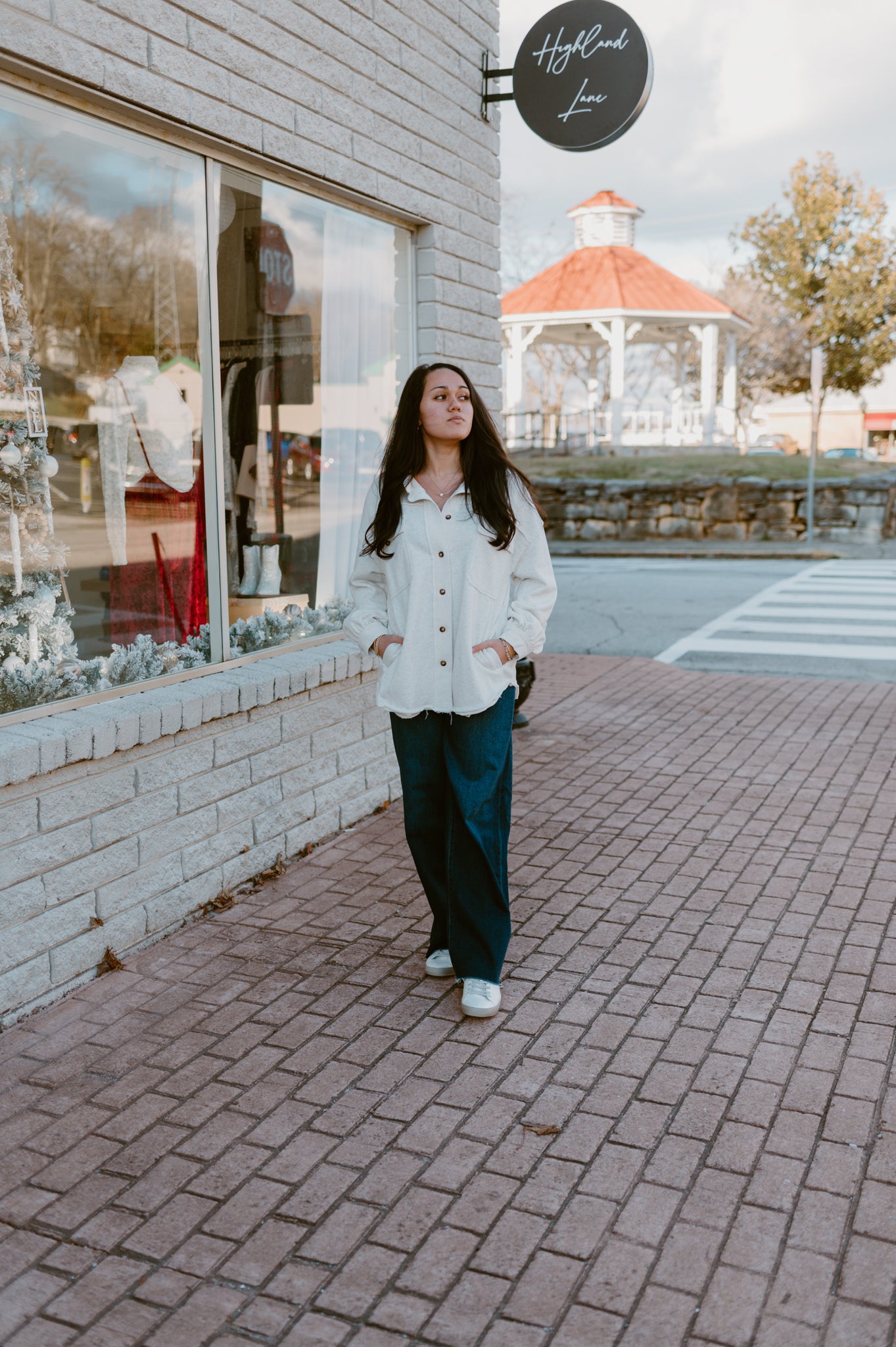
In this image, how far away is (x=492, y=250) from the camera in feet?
21.8

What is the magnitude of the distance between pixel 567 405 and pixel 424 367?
52.5m

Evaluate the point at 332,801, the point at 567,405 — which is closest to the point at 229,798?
the point at 332,801

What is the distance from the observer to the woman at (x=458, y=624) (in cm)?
358

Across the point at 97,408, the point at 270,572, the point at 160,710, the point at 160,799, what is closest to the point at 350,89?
the point at 97,408

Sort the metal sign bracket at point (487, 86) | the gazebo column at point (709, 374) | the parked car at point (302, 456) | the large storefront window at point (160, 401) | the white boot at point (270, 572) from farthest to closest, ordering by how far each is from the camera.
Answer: the gazebo column at point (709, 374) → the metal sign bracket at point (487, 86) → the parked car at point (302, 456) → the white boot at point (270, 572) → the large storefront window at point (160, 401)

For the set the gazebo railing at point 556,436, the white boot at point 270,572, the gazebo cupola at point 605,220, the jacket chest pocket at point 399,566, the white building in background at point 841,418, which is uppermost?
the gazebo cupola at point 605,220

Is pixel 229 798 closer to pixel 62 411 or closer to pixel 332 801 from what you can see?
pixel 332 801

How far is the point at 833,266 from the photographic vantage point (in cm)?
3206

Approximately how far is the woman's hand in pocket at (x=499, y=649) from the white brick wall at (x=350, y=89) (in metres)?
2.13

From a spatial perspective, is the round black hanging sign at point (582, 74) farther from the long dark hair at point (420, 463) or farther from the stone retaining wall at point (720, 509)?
the stone retaining wall at point (720, 509)

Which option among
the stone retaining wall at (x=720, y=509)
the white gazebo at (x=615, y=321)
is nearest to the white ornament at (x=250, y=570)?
the stone retaining wall at (x=720, y=509)

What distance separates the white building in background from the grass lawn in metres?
42.4

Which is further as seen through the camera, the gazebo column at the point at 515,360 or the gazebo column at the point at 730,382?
the gazebo column at the point at 730,382

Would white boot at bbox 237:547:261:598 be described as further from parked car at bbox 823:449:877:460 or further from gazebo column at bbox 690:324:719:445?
parked car at bbox 823:449:877:460
